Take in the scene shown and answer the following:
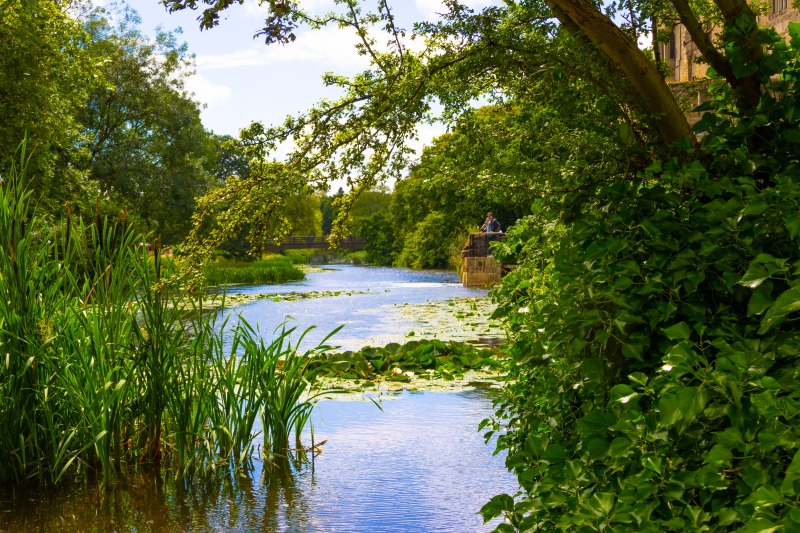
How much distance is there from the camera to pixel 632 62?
128 inches

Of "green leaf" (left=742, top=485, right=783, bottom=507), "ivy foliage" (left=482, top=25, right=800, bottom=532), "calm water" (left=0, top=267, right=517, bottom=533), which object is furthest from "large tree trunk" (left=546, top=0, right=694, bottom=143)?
"calm water" (left=0, top=267, right=517, bottom=533)

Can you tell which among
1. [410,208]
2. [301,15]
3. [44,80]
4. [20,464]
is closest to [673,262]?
[301,15]

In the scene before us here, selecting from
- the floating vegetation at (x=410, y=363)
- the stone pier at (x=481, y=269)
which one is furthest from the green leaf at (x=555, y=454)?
the stone pier at (x=481, y=269)

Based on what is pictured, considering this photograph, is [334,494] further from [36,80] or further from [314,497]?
[36,80]

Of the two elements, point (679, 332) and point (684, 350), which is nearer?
point (684, 350)

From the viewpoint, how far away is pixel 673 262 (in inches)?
107

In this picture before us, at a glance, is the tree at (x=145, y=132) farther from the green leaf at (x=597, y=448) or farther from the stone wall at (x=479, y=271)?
the green leaf at (x=597, y=448)

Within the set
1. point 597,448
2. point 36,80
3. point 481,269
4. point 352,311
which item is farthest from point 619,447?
point 481,269

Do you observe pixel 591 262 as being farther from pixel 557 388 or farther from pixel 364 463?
pixel 364 463

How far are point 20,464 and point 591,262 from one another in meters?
3.91

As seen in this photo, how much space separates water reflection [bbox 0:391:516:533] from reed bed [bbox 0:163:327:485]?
0.53ft

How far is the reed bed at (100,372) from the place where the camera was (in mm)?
5207

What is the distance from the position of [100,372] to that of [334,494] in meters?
1.66

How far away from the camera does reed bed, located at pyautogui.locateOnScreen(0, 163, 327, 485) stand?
17.1 feet
